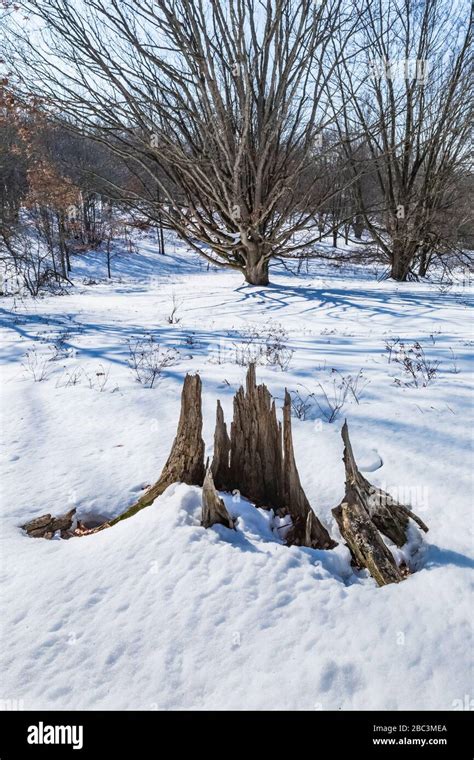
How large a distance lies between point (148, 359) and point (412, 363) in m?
3.75

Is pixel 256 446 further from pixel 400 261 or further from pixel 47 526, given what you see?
pixel 400 261

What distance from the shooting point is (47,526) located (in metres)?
2.67

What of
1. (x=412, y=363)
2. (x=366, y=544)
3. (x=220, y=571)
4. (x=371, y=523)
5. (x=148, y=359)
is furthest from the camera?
(x=148, y=359)

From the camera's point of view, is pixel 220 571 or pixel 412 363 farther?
pixel 412 363

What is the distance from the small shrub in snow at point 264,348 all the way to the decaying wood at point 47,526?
2792 mm

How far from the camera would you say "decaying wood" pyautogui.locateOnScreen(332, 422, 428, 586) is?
221 cm

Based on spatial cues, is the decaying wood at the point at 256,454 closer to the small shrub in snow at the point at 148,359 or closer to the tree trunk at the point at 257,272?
the small shrub in snow at the point at 148,359

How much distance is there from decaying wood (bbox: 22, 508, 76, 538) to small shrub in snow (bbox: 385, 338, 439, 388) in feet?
12.3

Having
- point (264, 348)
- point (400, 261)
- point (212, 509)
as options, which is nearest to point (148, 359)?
point (264, 348)

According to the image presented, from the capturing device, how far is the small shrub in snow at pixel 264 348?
229 inches

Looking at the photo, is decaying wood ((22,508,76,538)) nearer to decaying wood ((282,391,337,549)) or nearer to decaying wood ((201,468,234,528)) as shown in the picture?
decaying wood ((201,468,234,528))
